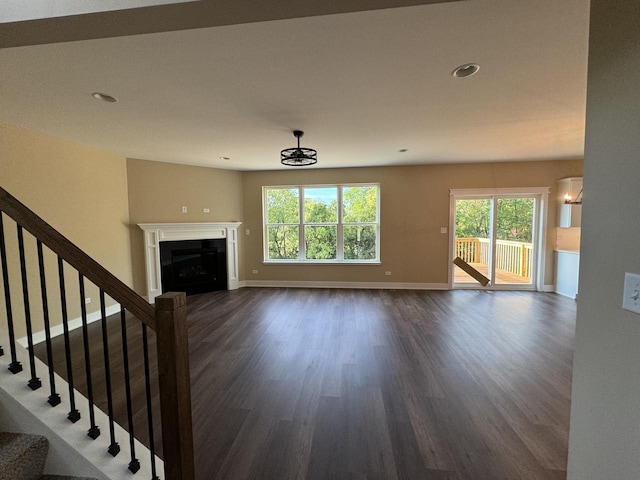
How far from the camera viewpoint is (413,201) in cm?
577

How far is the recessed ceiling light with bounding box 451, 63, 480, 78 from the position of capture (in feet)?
6.59

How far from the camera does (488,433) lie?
1.84m

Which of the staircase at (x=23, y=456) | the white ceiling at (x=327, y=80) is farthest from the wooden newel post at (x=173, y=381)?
the white ceiling at (x=327, y=80)

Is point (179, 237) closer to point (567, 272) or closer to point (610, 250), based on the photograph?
point (610, 250)

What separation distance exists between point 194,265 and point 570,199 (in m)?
7.62

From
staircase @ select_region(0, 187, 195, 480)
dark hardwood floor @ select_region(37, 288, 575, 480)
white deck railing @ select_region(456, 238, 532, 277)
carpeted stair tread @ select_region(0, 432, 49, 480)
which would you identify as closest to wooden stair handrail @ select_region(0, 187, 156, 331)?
staircase @ select_region(0, 187, 195, 480)

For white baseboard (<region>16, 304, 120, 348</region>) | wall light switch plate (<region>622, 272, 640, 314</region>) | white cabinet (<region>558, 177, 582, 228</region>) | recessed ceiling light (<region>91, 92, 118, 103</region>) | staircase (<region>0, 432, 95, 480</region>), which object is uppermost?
recessed ceiling light (<region>91, 92, 118, 103</region>)

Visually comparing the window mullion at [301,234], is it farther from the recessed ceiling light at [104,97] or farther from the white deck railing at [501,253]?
the recessed ceiling light at [104,97]

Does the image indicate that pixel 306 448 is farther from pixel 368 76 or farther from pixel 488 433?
pixel 368 76

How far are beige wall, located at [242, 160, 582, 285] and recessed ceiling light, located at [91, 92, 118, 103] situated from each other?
3.68 meters

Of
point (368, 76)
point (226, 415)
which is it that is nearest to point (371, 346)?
point (226, 415)

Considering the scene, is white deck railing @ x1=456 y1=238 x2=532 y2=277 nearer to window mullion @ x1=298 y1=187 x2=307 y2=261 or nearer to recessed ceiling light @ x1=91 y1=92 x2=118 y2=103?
window mullion @ x1=298 y1=187 x2=307 y2=261

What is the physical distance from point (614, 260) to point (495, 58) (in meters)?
1.69

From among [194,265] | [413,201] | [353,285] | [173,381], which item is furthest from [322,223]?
[173,381]
